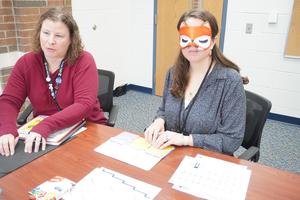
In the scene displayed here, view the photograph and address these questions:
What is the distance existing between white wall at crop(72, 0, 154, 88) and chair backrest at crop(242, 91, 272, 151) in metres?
2.43

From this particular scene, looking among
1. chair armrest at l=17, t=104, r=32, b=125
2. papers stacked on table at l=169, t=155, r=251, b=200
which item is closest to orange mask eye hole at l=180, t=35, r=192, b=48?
papers stacked on table at l=169, t=155, r=251, b=200

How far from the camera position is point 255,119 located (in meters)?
1.49

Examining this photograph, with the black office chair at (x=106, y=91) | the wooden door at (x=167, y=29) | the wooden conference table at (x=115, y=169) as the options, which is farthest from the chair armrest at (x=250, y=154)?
the wooden door at (x=167, y=29)

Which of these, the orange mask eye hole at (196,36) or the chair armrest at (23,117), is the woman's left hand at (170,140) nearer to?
the orange mask eye hole at (196,36)

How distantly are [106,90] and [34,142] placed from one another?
0.77m

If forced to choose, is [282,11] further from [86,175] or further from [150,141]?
[86,175]

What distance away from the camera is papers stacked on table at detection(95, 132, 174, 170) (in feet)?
3.84

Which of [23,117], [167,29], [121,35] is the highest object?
Result: [167,29]

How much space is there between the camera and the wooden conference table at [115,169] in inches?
38.8

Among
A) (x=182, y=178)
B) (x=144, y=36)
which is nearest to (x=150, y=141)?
(x=182, y=178)

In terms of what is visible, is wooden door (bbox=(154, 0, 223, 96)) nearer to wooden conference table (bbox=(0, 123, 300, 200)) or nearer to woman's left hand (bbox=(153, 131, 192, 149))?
woman's left hand (bbox=(153, 131, 192, 149))

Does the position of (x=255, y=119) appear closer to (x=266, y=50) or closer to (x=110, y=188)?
(x=110, y=188)

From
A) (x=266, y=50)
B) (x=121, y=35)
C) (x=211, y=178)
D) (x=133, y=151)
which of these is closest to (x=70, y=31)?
(x=133, y=151)

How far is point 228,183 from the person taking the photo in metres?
1.04
